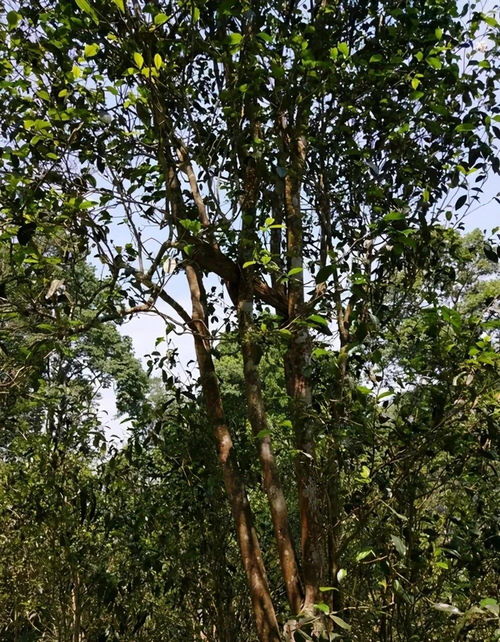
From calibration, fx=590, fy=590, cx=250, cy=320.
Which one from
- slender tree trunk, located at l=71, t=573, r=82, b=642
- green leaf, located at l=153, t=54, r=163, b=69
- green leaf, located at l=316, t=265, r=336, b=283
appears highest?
green leaf, located at l=153, t=54, r=163, b=69

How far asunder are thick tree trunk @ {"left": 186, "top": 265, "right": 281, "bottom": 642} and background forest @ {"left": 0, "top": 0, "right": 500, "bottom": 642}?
11 millimetres

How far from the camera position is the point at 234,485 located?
2.82 metres

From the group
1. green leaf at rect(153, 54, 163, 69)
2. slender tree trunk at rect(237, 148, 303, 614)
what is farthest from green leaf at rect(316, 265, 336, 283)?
green leaf at rect(153, 54, 163, 69)

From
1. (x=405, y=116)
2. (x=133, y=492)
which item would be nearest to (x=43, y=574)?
(x=133, y=492)

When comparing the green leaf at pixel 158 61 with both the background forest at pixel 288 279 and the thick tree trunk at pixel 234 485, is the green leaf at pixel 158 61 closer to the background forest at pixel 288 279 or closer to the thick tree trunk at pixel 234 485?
the background forest at pixel 288 279

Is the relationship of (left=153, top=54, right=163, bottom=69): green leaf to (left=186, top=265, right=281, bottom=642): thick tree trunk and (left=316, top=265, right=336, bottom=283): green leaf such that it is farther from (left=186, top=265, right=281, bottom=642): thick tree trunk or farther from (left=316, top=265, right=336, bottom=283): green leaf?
(left=186, top=265, right=281, bottom=642): thick tree trunk

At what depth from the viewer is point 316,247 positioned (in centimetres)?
383

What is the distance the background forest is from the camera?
7.79 ft

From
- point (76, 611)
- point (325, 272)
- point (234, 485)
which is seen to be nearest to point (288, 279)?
point (325, 272)

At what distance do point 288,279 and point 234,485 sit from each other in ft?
3.43

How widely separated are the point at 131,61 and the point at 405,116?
1331 mm

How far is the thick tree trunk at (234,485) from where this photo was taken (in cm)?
260

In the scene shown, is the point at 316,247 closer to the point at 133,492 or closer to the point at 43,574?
the point at 133,492

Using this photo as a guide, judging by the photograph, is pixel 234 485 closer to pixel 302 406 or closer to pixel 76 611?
pixel 302 406
